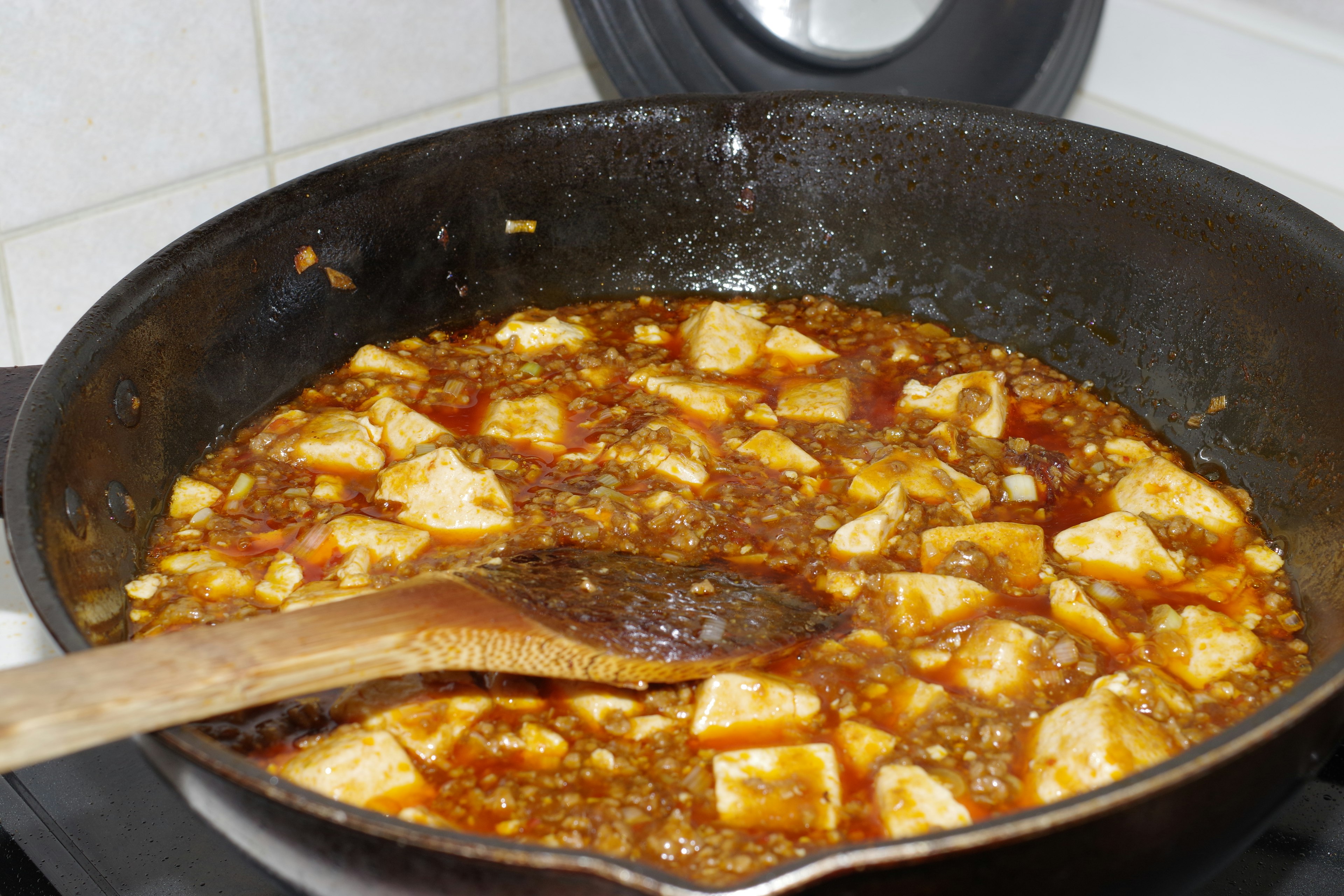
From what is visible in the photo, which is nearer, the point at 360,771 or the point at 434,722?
the point at 360,771

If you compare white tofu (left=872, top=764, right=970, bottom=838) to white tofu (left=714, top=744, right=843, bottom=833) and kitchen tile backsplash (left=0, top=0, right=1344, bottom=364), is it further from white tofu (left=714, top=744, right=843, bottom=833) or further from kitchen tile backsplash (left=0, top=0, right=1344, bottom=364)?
kitchen tile backsplash (left=0, top=0, right=1344, bottom=364)

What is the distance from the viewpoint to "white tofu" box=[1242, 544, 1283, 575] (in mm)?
1903

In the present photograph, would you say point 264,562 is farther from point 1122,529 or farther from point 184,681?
point 1122,529

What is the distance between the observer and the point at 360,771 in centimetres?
142

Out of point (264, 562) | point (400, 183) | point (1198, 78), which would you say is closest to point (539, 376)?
point (400, 183)

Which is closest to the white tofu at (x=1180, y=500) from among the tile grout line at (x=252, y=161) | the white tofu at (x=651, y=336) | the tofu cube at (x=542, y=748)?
the white tofu at (x=651, y=336)

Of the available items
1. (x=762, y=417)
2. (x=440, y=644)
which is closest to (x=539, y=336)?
(x=762, y=417)

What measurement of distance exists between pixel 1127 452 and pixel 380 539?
132cm

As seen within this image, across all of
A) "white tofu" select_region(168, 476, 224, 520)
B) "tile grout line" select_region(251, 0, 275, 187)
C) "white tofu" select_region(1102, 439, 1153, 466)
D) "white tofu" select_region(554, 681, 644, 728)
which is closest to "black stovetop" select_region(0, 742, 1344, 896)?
"white tofu" select_region(168, 476, 224, 520)

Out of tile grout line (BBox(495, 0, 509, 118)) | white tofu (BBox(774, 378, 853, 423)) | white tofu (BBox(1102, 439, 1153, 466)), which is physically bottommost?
white tofu (BBox(1102, 439, 1153, 466))

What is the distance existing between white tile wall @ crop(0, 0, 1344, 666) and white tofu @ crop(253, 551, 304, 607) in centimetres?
96

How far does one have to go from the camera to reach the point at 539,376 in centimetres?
227

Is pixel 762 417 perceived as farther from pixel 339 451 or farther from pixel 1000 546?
pixel 339 451

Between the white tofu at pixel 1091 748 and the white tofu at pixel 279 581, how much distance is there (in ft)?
3.52
